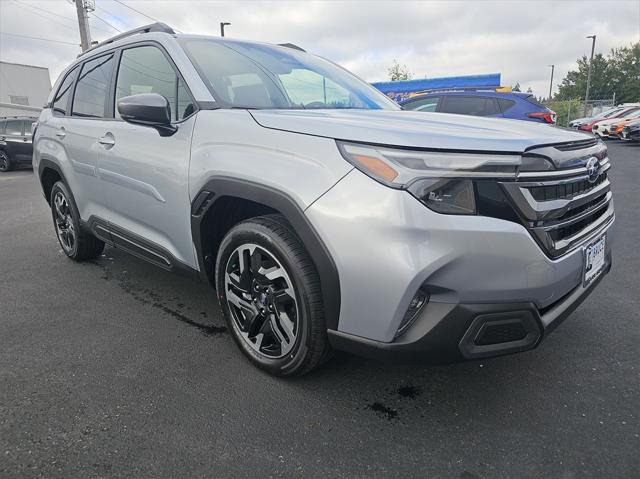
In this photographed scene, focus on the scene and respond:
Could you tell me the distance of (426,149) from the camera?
1698mm

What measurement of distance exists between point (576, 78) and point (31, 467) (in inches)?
2669

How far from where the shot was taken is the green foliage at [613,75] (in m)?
52.2

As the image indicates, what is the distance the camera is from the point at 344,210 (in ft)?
5.80

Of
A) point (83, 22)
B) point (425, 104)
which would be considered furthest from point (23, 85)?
point (425, 104)

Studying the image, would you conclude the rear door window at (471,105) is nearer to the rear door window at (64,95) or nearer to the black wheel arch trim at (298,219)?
the rear door window at (64,95)

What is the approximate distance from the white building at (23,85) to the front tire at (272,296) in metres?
36.8

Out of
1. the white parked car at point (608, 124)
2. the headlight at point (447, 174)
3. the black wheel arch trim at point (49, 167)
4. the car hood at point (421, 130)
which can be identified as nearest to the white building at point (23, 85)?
the black wheel arch trim at point (49, 167)

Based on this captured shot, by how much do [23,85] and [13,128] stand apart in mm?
27313

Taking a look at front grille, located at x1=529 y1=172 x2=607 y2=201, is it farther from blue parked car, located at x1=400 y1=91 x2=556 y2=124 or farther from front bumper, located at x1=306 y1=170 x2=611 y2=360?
blue parked car, located at x1=400 y1=91 x2=556 y2=124

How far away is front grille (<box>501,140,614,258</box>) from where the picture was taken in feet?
5.63

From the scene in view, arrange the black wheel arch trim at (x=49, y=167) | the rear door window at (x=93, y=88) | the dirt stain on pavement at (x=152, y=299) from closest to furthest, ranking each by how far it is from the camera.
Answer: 1. the dirt stain on pavement at (x=152, y=299)
2. the rear door window at (x=93, y=88)
3. the black wheel arch trim at (x=49, y=167)

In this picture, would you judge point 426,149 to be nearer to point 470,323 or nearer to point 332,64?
point 470,323

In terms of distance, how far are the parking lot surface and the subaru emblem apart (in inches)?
39.3

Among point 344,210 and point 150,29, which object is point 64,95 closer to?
point 150,29
